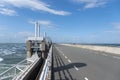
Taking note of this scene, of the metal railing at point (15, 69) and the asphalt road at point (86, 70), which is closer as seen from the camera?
the asphalt road at point (86, 70)

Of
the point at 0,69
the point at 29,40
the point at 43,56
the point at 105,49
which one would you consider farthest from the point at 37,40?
the point at 105,49

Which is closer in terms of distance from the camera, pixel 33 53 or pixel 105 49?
pixel 33 53

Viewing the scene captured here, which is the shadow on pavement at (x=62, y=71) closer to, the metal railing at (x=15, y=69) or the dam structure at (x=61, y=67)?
the dam structure at (x=61, y=67)

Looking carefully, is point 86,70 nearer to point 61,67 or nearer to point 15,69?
point 61,67

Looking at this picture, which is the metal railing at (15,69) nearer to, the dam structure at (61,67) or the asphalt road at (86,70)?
the dam structure at (61,67)

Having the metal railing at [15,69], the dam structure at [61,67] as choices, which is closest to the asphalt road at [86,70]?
the dam structure at [61,67]

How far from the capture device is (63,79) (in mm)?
11750

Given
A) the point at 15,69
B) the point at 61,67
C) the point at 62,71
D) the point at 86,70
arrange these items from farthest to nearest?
the point at 15,69, the point at 61,67, the point at 86,70, the point at 62,71

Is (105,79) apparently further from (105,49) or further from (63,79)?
(105,49)

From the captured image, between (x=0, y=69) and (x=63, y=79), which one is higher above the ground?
(x=63, y=79)

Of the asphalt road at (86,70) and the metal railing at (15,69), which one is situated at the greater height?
the asphalt road at (86,70)

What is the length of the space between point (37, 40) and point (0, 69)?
10313 mm

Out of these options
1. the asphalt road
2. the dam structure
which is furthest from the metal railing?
the asphalt road

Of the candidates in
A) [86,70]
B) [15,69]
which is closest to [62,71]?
[86,70]
